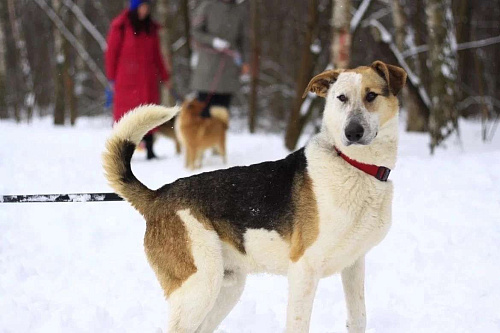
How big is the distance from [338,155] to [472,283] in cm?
188

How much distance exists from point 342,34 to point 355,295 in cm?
561

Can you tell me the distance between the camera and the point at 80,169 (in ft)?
25.8

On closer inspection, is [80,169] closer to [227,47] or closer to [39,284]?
[227,47]

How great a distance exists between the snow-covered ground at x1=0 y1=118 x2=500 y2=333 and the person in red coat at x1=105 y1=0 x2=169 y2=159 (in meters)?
2.59

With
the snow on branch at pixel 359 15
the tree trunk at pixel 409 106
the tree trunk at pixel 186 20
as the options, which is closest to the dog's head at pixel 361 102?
the snow on branch at pixel 359 15

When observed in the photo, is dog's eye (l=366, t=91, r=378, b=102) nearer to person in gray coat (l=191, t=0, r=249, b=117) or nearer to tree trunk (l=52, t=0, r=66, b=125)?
person in gray coat (l=191, t=0, r=249, b=117)

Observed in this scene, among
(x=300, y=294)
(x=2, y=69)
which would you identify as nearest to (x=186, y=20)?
(x=2, y=69)

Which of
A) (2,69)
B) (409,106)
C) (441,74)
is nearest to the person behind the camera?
(441,74)

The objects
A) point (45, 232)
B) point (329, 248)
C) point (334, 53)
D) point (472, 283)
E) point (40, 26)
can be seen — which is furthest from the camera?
point (40, 26)

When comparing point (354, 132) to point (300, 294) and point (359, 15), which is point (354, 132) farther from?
point (359, 15)

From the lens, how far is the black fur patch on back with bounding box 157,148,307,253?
274 centimetres

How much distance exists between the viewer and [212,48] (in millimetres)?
8906

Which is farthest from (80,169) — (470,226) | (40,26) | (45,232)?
(40,26)

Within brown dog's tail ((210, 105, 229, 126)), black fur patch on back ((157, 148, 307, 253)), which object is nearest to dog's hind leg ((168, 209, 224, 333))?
black fur patch on back ((157, 148, 307, 253))
